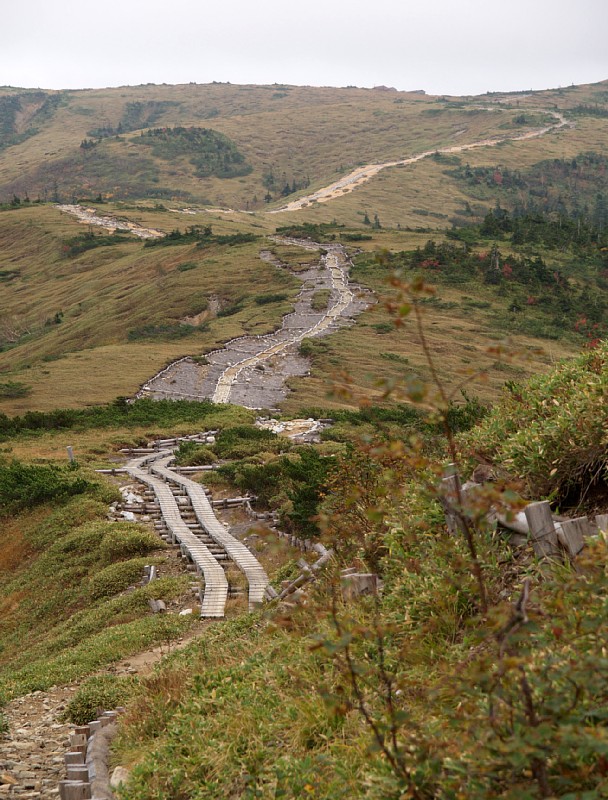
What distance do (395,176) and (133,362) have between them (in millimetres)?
135149

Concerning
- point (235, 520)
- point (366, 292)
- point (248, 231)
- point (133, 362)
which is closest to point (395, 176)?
point (248, 231)

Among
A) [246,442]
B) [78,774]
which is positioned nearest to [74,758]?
[78,774]

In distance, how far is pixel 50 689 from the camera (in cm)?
1131

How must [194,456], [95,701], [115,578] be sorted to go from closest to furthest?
[95,701] → [115,578] → [194,456]

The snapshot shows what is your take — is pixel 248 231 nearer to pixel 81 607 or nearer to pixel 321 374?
pixel 321 374

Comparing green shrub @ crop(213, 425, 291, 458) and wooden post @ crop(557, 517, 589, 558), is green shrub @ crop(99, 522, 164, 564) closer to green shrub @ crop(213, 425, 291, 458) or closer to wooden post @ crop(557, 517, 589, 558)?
green shrub @ crop(213, 425, 291, 458)

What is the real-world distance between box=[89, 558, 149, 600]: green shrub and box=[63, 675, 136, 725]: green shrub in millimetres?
6323

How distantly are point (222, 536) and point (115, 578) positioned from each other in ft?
9.63

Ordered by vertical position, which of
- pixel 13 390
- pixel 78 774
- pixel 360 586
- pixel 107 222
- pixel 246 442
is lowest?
pixel 13 390

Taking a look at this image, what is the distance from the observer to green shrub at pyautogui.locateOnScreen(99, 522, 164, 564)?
18297mm

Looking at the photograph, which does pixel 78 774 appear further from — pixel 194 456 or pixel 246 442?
pixel 246 442

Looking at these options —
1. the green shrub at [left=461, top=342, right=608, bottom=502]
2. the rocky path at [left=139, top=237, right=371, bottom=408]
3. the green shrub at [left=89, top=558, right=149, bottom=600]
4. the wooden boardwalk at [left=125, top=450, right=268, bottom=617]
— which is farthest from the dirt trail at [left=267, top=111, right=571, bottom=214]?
the green shrub at [left=461, top=342, right=608, bottom=502]

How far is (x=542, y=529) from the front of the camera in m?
6.54

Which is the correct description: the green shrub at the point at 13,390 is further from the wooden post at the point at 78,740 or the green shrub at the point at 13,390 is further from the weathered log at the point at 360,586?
the weathered log at the point at 360,586
